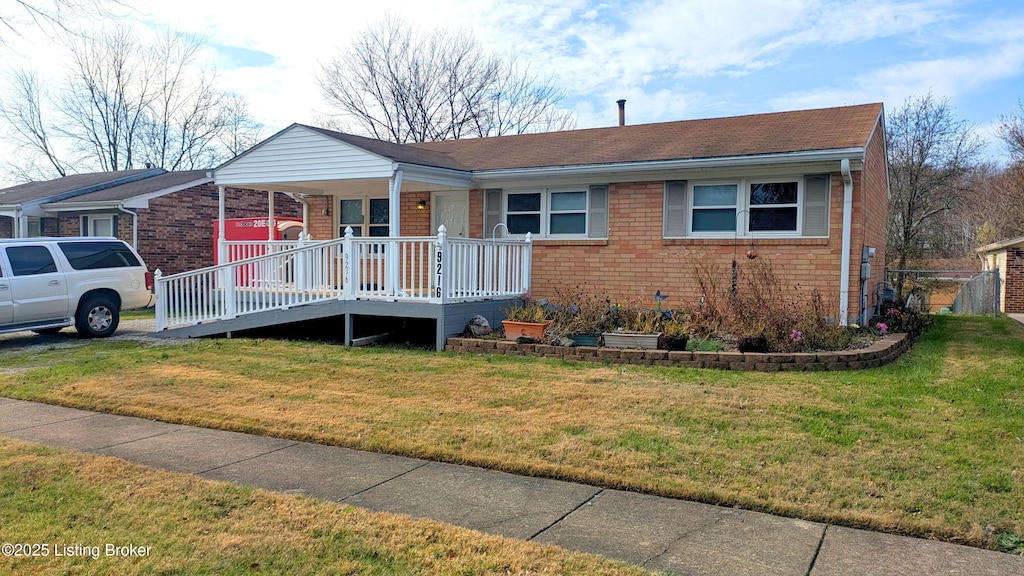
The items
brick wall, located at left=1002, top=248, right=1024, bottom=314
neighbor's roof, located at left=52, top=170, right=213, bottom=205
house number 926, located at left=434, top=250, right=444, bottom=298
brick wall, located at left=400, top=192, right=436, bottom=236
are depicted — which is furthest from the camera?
brick wall, located at left=1002, top=248, right=1024, bottom=314

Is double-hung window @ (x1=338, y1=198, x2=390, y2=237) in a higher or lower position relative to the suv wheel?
higher

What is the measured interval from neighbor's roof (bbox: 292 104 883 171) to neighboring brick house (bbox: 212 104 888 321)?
4 cm

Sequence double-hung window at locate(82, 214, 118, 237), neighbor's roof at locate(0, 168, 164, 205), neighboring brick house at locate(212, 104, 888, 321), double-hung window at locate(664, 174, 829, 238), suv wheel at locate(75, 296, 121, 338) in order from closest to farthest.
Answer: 1. neighboring brick house at locate(212, 104, 888, 321)
2. double-hung window at locate(664, 174, 829, 238)
3. suv wheel at locate(75, 296, 121, 338)
4. double-hung window at locate(82, 214, 118, 237)
5. neighbor's roof at locate(0, 168, 164, 205)

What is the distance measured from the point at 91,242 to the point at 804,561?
13.2m

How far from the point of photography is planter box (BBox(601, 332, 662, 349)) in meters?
9.28

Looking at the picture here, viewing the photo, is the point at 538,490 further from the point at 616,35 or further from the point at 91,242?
the point at 616,35

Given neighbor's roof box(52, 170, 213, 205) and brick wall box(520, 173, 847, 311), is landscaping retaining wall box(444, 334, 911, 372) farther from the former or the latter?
neighbor's roof box(52, 170, 213, 205)

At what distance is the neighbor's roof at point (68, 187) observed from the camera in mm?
21922

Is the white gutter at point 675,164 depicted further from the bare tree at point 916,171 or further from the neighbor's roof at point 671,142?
the bare tree at point 916,171

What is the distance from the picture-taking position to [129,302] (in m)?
13.2

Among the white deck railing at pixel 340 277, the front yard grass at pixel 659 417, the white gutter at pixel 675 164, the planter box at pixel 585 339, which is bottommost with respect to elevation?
the front yard grass at pixel 659 417

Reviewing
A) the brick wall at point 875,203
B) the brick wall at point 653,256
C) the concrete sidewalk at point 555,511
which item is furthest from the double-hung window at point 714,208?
the concrete sidewalk at point 555,511

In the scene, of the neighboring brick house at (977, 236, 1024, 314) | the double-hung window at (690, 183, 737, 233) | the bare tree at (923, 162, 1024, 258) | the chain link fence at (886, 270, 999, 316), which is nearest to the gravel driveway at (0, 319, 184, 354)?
the double-hung window at (690, 183, 737, 233)

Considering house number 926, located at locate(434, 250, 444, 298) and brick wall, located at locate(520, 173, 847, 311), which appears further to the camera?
brick wall, located at locate(520, 173, 847, 311)
